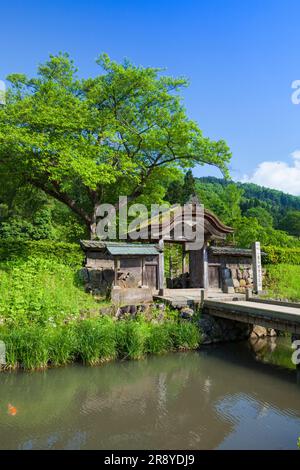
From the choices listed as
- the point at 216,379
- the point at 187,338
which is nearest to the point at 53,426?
the point at 216,379

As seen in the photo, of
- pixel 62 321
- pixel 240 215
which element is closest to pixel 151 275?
pixel 62 321

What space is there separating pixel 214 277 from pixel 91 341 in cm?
991

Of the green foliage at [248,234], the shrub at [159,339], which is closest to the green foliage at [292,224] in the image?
the green foliage at [248,234]

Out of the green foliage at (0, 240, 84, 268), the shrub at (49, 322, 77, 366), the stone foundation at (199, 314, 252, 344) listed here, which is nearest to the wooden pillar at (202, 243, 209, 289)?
the stone foundation at (199, 314, 252, 344)

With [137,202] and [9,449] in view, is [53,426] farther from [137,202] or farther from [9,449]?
[137,202]

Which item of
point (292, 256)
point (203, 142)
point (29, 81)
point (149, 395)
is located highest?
point (29, 81)

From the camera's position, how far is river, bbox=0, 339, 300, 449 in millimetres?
6531

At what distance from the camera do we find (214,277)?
19.0 metres

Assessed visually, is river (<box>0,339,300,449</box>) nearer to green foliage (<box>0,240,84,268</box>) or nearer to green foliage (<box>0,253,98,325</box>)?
green foliage (<box>0,253,98,325</box>)

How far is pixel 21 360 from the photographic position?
10141 mm

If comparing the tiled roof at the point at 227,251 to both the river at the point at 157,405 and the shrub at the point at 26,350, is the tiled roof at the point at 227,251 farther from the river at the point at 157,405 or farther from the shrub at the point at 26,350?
the shrub at the point at 26,350

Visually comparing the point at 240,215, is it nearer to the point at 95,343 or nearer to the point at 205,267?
the point at 205,267
